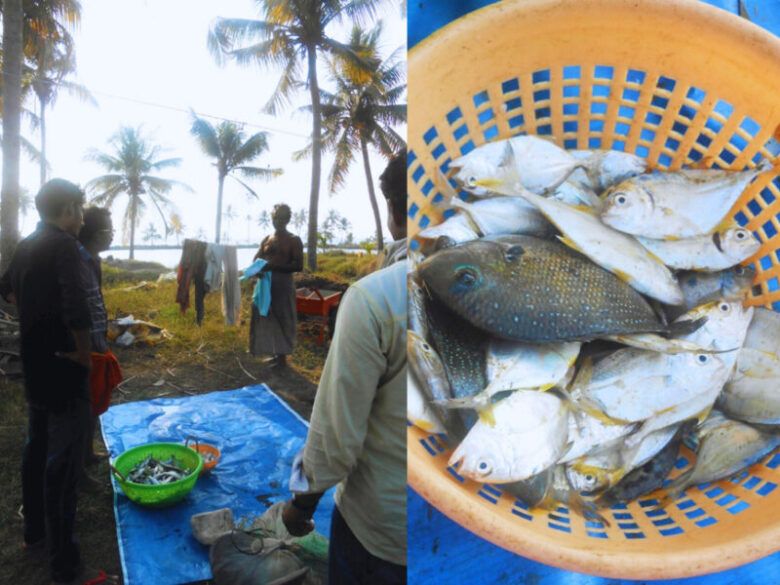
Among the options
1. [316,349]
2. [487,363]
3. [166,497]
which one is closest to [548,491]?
[487,363]

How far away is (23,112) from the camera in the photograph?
899 mm

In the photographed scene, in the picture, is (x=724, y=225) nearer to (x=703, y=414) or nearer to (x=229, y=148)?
(x=703, y=414)

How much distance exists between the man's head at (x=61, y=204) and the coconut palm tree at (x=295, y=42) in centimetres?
48

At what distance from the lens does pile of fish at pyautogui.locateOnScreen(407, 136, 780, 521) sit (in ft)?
3.05

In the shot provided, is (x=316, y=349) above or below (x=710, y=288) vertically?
below

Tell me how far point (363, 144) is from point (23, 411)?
A: 113 cm

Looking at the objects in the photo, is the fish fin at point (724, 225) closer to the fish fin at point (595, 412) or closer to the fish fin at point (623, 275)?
the fish fin at point (623, 275)

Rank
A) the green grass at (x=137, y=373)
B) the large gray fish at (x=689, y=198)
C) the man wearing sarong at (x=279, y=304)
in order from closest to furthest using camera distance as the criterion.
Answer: the green grass at (x=137, y=373)
the large gray fish at (x=689, y=198)
the man wearing sarong at (x=279, y=304)

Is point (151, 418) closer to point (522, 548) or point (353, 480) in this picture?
point (353, 480)

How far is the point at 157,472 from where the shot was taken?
1381 mm

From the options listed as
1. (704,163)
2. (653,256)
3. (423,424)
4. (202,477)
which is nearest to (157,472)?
(202,477)

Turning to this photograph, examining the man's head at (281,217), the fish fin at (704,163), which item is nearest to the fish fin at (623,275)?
the fish fin at (704,163)

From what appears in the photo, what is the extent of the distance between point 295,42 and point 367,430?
108cm

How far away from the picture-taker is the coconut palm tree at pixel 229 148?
114 centimetres
